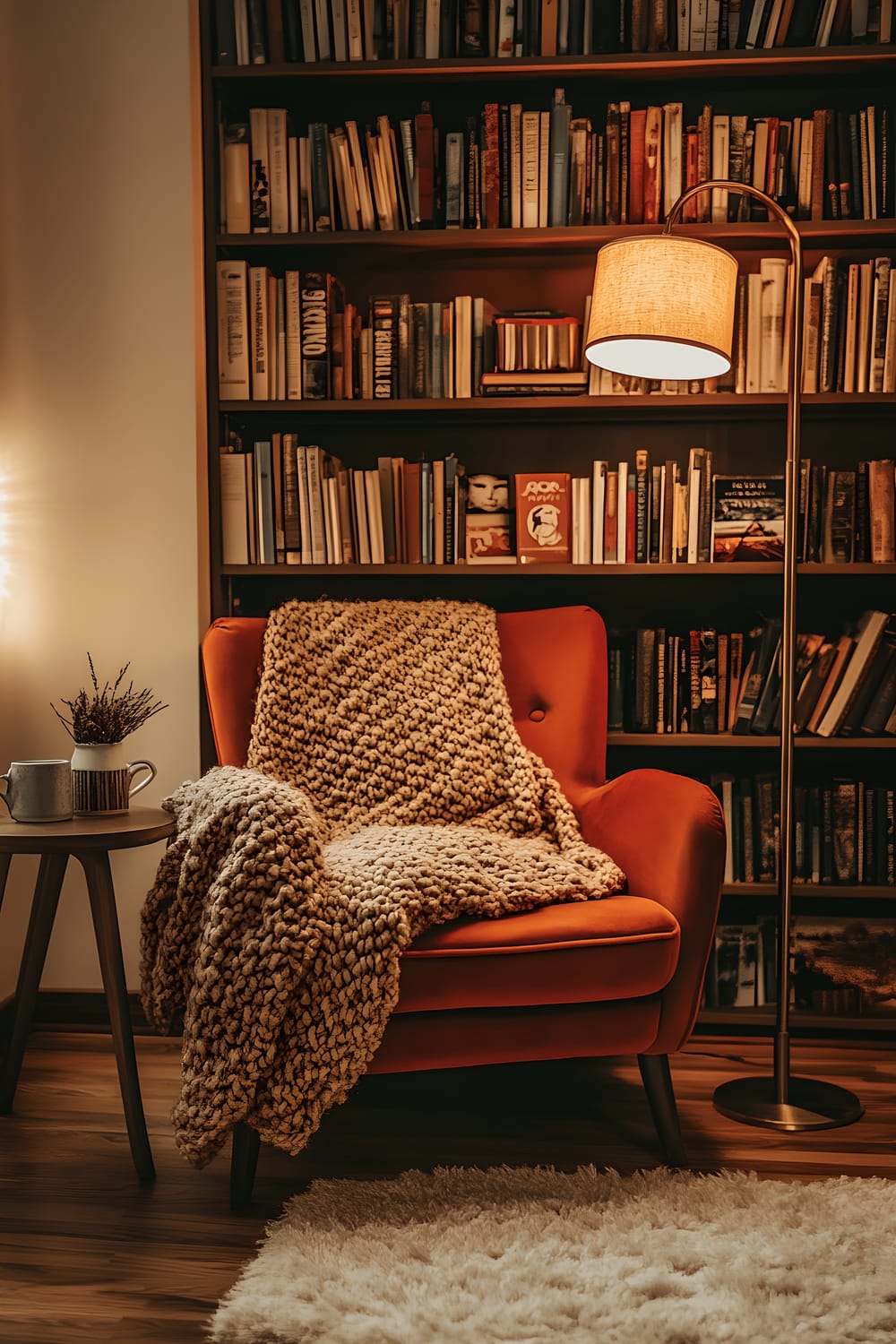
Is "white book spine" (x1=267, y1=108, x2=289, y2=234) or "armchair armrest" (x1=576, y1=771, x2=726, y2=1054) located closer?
"armchair armrest" (x1=576, y1=771, x2=726, y2=1054)

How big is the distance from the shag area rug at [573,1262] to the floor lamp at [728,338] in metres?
0.29

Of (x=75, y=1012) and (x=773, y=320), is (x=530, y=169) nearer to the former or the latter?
(x=773, y=320)

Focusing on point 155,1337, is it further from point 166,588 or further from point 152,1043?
point 166,588

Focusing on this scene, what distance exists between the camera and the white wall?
2.31 metres

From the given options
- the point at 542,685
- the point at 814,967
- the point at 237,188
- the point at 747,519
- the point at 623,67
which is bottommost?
A: the point at 814,967

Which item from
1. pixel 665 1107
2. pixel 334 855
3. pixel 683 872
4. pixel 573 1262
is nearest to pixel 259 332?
pixel 334 855

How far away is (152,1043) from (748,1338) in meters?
1.41

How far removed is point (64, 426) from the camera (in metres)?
2.35

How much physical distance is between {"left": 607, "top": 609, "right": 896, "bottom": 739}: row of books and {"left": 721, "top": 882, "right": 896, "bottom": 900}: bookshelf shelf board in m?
0.32

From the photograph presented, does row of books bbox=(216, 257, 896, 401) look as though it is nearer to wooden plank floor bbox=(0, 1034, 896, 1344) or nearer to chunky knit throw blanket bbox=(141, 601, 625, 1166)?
chunky knit throw blanket bbox=(141, 601, 625, 1166)

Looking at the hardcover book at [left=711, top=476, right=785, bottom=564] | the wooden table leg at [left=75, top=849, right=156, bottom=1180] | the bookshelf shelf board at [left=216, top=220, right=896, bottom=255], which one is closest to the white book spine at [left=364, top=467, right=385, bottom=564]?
the bookshelf shelf board at [left=216, top=220, right=896, bottom=255]

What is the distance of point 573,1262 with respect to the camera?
140 cm

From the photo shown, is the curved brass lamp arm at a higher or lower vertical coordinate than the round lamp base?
higher

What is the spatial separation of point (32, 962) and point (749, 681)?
1.53 meters
